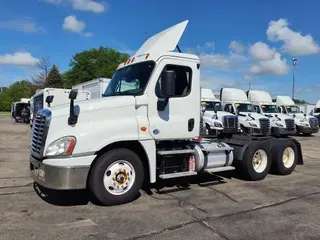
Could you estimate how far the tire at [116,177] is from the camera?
5.71 meters

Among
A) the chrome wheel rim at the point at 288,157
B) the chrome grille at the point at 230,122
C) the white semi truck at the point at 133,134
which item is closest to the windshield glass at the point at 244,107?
the chrome grille at the point at 230,122

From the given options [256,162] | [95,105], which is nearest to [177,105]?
[95,105]

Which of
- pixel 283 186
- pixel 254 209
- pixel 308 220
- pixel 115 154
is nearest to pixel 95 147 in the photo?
pixel 115 154

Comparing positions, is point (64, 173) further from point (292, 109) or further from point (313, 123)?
point (292, 109)

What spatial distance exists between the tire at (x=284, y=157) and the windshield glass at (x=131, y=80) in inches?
173

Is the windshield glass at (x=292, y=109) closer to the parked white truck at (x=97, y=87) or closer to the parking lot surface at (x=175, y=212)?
the parked white truck at (x=97, y=87)

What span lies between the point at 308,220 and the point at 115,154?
3357 millimetres

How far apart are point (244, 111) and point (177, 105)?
1575 centimetres

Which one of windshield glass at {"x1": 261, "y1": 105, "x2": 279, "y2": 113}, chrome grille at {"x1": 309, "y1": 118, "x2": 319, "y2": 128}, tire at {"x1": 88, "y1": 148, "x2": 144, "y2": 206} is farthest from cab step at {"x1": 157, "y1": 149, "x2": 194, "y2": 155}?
chrome grille at {"x1": 309, "y1": 118, "x2": 319, "y2": 128}

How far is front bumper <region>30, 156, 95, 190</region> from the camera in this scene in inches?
214

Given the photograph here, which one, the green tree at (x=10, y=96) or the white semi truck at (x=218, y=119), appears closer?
the white semi truck at (x=218, y=119)

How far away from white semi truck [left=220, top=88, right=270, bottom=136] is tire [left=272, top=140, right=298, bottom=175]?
10.4 metres

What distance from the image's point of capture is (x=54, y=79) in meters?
72.2

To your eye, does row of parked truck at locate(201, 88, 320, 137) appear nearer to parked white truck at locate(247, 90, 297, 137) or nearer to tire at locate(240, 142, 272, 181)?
parked white truck at locate(247, 90, 297, 137)
